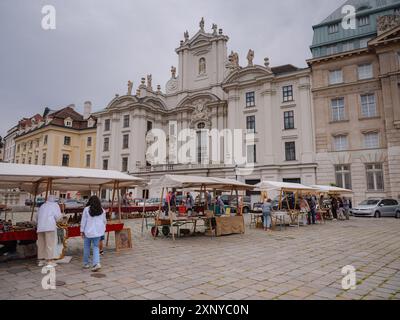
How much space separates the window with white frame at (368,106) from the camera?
29.2 metres

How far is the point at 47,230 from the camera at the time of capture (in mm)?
7625

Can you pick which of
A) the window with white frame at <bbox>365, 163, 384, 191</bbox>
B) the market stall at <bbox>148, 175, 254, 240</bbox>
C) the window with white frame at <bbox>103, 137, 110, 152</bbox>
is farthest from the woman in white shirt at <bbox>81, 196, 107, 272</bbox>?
the window with white frame at <bbox>103, 137, 110, 152</bbox>

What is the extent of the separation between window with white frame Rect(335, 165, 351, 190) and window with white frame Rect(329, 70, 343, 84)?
9068mm

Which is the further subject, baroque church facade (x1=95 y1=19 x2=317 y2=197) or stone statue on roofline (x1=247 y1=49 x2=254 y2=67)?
stone statue on roofline (x1=247 y1=49 x2=254 y2=67)

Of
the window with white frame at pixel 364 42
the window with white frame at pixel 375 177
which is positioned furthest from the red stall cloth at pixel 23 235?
the window with white frame at pixel 364 42

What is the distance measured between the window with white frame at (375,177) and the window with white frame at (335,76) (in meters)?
9.40

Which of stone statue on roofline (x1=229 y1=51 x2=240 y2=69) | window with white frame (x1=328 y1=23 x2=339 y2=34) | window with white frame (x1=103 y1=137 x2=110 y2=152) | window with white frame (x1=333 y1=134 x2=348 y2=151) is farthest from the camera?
window with white frame (x1=103 y1=137 x2=110 y2=152)

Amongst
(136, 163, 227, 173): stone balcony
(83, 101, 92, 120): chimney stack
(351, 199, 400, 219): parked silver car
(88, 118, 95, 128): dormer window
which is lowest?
(351, 199, 400, 219): parked silver car

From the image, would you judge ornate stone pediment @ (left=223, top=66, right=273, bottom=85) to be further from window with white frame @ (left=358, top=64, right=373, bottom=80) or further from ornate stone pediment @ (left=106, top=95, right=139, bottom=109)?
ornate stone pediment @ (left=106, top=95, right=139, bottom=109)

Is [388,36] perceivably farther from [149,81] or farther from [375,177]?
[149,81]

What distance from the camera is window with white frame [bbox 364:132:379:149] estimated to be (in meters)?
28.7

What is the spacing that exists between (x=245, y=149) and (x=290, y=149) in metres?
5.21

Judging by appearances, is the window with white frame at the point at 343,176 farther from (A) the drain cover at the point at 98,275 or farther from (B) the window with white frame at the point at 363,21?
(A) the drain cover at the point at 98,275

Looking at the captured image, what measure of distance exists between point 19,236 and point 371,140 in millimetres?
30532
